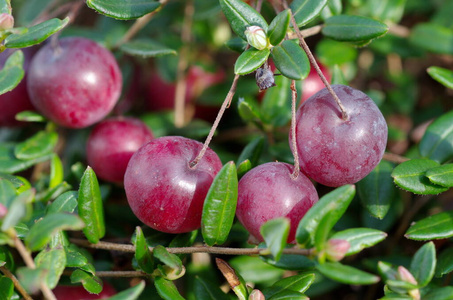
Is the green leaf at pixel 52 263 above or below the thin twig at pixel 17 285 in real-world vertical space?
above

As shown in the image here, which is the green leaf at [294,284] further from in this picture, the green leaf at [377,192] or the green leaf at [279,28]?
the green leaf at [279,28]

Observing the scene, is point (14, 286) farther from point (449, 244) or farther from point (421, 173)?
point (449, 244)

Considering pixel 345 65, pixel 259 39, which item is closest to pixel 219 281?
pixel 259 39

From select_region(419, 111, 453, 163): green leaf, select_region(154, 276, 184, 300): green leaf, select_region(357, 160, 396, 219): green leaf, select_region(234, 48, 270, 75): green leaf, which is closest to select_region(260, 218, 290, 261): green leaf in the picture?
select_region(154, 276, 184, 300): green leaf

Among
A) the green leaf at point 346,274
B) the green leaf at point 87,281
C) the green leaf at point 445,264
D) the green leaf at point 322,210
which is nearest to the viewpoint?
the green leaf at point 346,274

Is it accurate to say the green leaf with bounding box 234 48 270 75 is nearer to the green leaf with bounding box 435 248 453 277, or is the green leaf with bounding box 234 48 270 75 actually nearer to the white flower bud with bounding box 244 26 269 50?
the white flower bud with bounding box 244 26 269 50

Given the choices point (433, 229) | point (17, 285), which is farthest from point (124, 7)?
point (433, 229)

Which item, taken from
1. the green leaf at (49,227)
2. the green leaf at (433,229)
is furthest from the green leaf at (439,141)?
the green leaf at (49,227)
